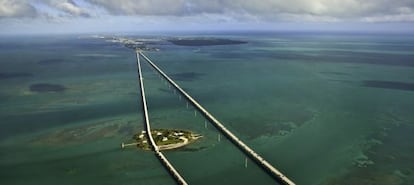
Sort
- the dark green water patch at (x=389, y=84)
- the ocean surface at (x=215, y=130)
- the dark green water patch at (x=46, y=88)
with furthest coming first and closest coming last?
the dark green water patch at (x=46, y=88)
the dark green water patch at (x=389, y=84)
the ocean surface at (x=215, y=130)

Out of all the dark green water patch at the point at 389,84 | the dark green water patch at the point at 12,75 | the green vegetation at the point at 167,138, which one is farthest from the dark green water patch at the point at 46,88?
the dark green water patch at the point at 389,84

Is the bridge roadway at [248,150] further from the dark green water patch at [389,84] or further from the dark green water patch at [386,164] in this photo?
the dark green water patch at [389,84]

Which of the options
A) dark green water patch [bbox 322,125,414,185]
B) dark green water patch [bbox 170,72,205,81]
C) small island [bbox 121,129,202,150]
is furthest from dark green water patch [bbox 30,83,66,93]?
dark green water patch [bbox 322,125,414,185]

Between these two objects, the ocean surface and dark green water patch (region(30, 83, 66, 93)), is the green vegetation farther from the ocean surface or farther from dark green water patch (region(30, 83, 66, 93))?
dark green water patch (region(30, 83, 66, 93))

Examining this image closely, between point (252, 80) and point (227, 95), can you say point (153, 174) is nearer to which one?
point (227, 95)

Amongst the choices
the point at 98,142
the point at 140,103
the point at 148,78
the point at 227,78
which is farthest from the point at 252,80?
the point at 98,142

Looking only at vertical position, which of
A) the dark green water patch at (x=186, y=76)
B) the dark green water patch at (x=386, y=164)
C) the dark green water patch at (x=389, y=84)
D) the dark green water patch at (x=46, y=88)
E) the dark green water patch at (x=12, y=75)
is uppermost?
the dark green water patch at (x=389, y=84)

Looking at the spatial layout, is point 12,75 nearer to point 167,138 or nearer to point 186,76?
point 186,76
